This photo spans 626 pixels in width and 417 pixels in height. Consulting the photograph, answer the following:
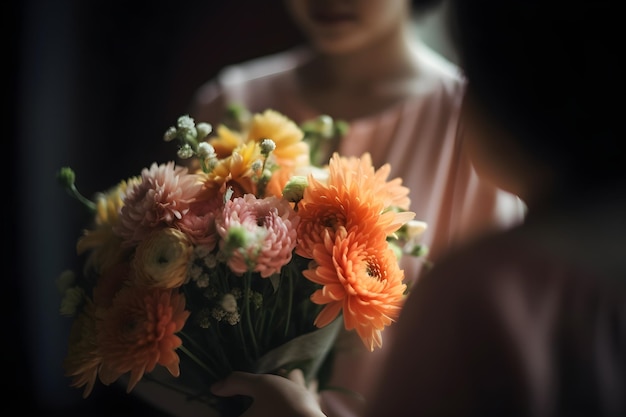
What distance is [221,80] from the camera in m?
1.04

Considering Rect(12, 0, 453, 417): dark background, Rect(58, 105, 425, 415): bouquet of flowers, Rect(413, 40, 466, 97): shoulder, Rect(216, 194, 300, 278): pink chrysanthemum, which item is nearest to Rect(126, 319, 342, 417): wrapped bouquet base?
Rect(58, 105, 425, 415): bouquet of flowers

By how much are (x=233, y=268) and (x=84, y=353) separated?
183 mm

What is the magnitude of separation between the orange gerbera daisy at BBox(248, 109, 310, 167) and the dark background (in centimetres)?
65

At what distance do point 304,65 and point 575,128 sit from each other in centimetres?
67

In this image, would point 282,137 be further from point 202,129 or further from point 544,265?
point 544,265

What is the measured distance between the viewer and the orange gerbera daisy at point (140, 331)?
524 mm

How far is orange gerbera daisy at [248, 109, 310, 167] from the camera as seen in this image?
0.61 metres

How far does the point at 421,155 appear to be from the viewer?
850 mm

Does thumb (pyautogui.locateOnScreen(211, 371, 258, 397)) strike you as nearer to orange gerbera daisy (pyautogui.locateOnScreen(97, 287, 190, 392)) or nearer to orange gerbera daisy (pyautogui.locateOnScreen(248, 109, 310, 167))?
orange gerbera daisy (pyautogui.locateOnScreen(97, 287, 190, 392))

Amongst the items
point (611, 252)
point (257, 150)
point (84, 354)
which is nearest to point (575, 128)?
point (611, 252)

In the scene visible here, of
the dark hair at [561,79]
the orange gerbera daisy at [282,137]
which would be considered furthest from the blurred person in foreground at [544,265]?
the orange gerbera daisy at [282,137]

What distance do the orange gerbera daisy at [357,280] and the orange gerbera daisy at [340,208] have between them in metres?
0.01

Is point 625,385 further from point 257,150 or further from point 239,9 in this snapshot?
point 239,9

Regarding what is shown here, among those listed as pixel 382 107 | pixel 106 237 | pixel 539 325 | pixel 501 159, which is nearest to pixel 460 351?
pixel 539 325
